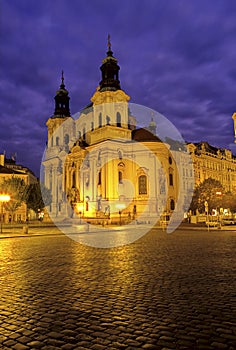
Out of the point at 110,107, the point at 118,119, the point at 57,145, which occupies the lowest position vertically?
the point at 57,145

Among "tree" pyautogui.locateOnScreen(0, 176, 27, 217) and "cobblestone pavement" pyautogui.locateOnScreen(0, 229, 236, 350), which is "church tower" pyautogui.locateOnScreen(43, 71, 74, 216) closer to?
"tree" pyautogui.locateOnScreen(0, 176, 27, 217)

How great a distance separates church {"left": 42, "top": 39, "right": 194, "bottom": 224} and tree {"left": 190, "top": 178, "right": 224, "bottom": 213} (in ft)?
14.3

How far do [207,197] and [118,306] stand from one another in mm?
51001

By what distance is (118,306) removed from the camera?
19.9ft

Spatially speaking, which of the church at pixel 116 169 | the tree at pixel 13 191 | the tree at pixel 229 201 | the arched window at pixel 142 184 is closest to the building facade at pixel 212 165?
the church at pixel 116 169

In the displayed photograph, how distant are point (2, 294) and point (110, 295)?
2411 millimetres

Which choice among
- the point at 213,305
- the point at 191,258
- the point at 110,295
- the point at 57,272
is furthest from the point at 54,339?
the point at 191,258

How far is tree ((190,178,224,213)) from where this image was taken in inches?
2128

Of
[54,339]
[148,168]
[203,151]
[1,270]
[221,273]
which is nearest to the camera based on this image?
[54,339]

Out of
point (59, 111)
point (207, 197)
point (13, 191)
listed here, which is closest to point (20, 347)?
point (13, 191)

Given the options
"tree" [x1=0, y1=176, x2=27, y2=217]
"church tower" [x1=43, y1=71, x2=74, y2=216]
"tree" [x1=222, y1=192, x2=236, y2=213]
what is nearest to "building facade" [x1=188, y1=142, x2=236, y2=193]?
"tree" [x1=222, y1=192, x2=236, y2=213]

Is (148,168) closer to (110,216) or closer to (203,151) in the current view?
(110,216)

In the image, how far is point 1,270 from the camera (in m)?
10.0

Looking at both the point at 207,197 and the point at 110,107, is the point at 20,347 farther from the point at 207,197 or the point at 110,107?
the point at 110,107
